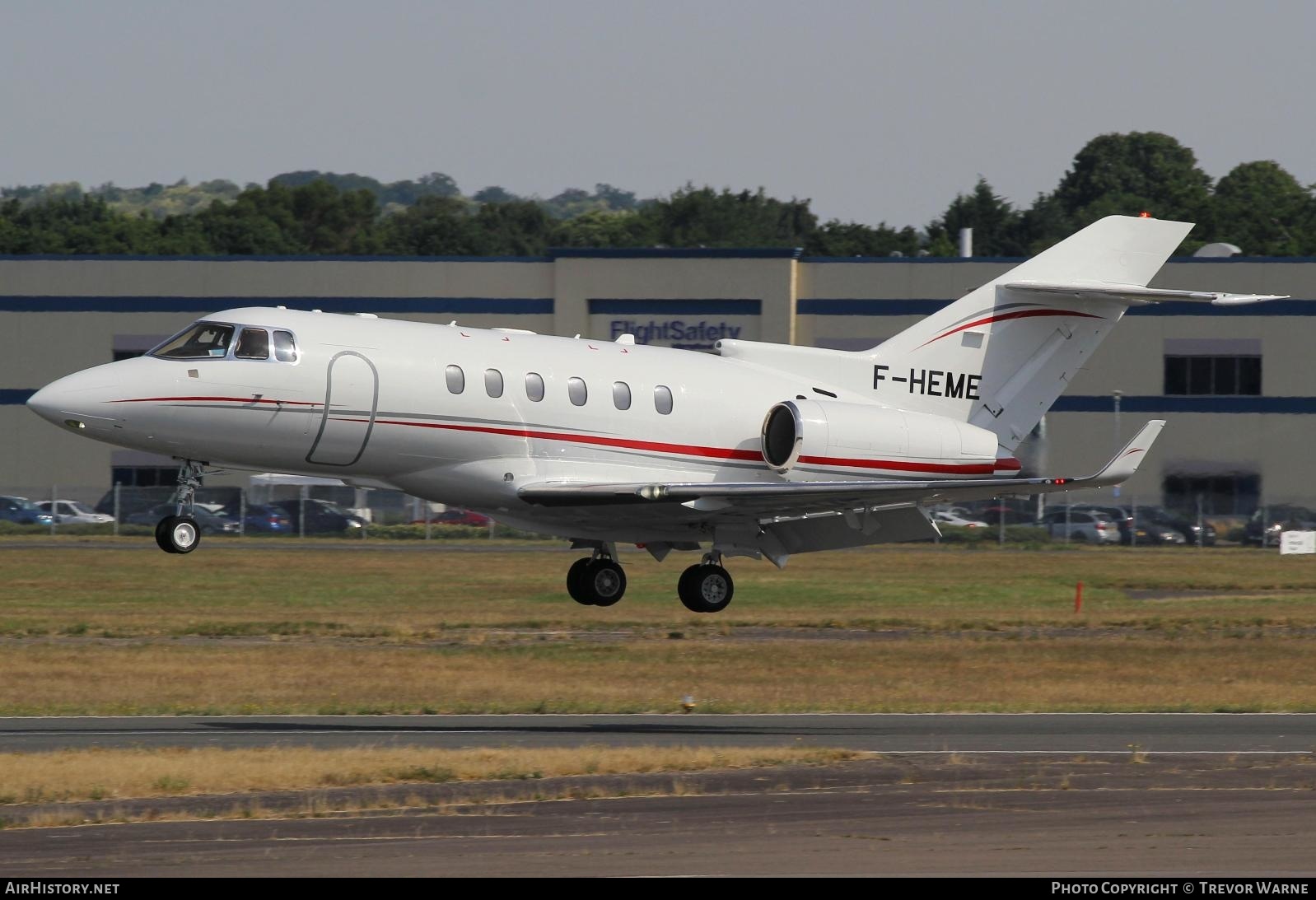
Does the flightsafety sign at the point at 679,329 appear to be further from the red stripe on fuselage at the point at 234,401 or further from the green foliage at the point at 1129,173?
the green foliage at the point at 1129,173

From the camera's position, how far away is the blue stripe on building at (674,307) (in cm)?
6388

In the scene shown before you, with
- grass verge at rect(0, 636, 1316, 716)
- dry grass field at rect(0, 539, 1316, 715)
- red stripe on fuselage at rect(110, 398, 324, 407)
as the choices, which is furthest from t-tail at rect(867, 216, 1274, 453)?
red stripe on fuselage at rect(110, 398, 324, 407)

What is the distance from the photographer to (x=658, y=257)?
64.0 metres

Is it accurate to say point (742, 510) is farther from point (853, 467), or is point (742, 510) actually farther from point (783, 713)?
point (783, 713)

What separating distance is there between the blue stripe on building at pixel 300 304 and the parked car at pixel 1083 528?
65.1 ft

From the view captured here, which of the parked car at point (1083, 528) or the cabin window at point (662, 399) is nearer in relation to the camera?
the cabin window at point (662, 399)

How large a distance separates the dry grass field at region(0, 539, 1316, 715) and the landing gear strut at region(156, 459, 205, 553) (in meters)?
8.93

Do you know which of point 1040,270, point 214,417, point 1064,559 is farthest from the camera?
point 1064,559

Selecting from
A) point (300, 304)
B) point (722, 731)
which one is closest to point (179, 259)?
point (300, 304)

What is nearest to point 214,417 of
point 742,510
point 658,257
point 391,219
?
point 742,510

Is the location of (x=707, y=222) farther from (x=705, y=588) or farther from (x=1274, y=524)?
(x=705, y=588)

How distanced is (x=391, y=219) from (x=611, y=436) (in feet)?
430

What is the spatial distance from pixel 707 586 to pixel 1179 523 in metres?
38.5

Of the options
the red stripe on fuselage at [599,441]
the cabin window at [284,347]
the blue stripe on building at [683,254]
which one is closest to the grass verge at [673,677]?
the red stripe on fuselage at [599,441]
